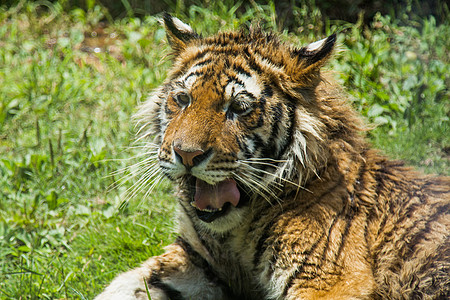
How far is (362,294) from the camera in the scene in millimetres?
3137

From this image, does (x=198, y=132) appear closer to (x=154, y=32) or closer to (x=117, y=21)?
(x=154, y=32)

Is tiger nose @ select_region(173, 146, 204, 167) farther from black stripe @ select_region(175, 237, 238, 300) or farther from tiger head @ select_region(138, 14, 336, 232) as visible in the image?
black stripe @ select_region(175, 237, 238, 300)

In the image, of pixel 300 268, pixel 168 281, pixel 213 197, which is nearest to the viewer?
pixel 300 268

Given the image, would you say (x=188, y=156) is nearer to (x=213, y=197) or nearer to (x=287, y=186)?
(x=213, y=197)

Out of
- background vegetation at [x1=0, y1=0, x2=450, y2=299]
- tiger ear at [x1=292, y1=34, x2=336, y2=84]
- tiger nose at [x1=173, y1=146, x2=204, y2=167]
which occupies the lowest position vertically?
background vegetation at [x1=0, y1=0, x2=450, y2=299]

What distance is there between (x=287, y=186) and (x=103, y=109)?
122 inches

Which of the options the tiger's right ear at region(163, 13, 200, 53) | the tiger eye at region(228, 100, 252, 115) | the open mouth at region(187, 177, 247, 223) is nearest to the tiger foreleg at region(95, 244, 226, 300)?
the open mouth at region(187, 177, 247, 223)

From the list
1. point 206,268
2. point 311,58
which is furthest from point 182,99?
point 206,268

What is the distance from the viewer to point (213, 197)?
11.1ft

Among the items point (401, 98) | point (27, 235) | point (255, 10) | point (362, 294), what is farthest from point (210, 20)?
point (362, 294)

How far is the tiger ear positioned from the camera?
3.38 m

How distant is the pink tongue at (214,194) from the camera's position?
338cm

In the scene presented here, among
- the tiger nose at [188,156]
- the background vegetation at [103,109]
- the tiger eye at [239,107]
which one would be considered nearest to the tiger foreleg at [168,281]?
the background vegetation at [103,109]

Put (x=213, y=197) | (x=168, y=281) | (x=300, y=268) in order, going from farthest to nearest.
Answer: (x=168, y=281) → (x=213, y=197) → (x=300, y=268)
